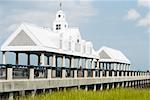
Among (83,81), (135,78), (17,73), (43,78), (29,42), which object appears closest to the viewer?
(17,73)

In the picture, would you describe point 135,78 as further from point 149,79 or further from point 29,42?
point 29,42

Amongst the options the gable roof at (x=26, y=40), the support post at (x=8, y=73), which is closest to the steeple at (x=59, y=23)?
the gable roof at (x=26, y=40)

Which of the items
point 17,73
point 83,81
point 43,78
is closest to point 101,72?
point 83,81

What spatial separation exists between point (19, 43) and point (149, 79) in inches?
1387

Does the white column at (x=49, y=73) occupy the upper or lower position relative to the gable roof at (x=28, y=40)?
lower

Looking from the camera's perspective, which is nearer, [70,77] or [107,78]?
[70,77]

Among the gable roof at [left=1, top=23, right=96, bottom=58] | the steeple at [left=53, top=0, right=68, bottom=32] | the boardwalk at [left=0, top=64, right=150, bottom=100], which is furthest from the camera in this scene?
the steeple at [left=53, top=0, right=68, bottom=32]

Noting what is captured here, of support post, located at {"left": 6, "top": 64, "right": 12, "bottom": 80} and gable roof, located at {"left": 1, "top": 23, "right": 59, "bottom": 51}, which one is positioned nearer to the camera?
support post, located at {"left": 6, "top": 64, "right": 12, "bottom": 80}

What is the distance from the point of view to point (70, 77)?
25.5 metres

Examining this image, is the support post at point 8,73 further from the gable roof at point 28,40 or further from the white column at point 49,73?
the gable roof at point 28,40

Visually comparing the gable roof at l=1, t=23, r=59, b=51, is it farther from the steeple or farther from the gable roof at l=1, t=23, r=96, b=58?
the steeple

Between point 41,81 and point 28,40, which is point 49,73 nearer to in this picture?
point 41,81

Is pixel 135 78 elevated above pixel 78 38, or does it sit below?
below

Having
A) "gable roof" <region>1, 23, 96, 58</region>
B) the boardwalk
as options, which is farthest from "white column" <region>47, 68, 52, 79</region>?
"gable roof" <region>1, 23, 96, 58</region>
